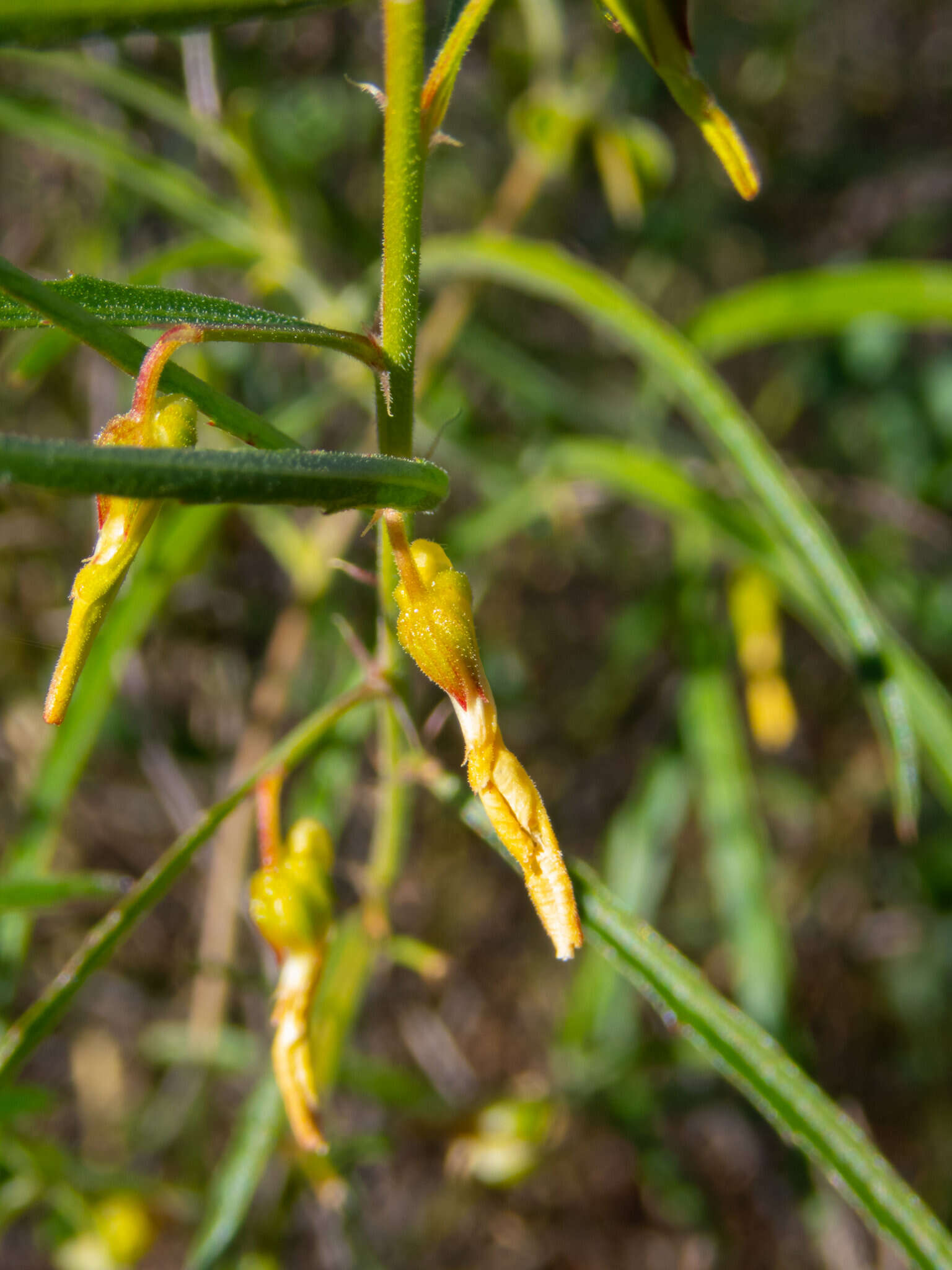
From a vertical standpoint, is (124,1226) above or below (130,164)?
below

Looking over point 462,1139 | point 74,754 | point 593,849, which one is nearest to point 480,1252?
point 593,849

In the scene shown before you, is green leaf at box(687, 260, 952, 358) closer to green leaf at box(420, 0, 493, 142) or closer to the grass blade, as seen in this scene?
the grass blade

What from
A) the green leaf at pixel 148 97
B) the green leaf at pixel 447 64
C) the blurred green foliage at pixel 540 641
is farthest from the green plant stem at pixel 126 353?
the green leaf at pixel 148 97

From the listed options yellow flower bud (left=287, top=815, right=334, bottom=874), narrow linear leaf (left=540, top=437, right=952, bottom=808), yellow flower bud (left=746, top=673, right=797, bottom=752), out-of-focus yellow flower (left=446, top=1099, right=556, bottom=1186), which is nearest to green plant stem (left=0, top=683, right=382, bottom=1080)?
yellow flower bud (left=287, top=815, right=334, bottom=874)

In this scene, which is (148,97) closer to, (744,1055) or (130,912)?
(130,912)

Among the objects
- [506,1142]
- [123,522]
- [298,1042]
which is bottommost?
[506,1142]

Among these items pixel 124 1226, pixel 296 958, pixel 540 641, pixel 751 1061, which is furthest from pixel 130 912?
pixel 540 641

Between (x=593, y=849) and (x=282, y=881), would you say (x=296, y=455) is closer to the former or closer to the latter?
(x=282, y=881)
